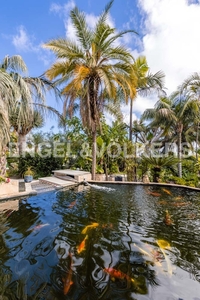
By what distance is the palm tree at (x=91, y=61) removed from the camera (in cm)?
985

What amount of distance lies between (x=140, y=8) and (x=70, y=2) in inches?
177

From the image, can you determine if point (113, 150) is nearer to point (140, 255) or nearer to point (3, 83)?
point (3, 83)

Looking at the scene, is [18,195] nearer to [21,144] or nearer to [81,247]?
[81,247]

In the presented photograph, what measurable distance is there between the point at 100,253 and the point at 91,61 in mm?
9827

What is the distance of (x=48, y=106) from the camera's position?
1033 centimetres

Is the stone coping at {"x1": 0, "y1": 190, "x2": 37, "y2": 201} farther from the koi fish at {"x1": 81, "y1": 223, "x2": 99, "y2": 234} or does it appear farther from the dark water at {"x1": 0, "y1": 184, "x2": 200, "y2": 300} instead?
the koi fish at {"x1": 81, "y1": 223, "x2": 99, "y2": 234}

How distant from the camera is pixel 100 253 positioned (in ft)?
11.3

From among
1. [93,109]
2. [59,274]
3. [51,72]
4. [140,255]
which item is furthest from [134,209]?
[51,72]

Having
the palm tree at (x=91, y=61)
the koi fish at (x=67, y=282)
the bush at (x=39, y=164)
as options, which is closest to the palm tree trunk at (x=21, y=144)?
the bush at (x=39, y=164)

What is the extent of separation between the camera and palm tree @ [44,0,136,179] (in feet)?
32.3

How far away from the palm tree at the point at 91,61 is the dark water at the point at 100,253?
680 centimetres

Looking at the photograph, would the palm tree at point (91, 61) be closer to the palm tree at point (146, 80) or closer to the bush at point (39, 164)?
the palm tree at point (146, 80)

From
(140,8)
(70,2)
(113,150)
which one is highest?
(140,8)

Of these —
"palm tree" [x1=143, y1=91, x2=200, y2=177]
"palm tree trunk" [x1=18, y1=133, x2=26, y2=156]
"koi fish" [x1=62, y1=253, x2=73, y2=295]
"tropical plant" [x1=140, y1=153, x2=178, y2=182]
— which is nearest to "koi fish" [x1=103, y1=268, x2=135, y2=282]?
"koi fish" [x1=62, y1=253, x2=73, y2=295]
